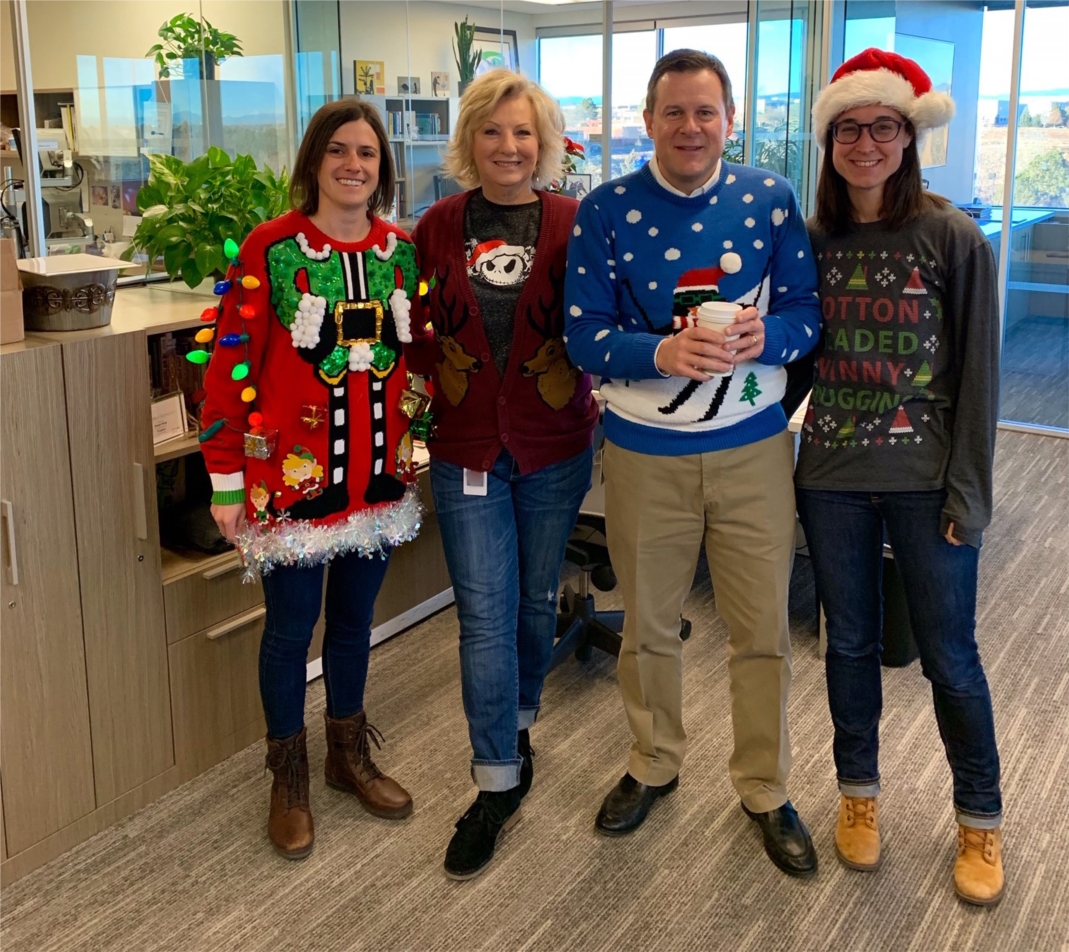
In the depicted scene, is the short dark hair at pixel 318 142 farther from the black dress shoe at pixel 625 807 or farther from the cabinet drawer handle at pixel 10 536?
the black dress shoe at pixel 625 807

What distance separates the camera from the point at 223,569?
2.55 meters

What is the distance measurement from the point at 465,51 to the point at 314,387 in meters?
3.84

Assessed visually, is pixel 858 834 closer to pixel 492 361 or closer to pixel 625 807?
pixel 625 807

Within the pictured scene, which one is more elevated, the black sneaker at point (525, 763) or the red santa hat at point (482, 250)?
the red santa hat at point (482, 250)

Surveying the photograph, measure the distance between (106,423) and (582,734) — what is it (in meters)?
1.39

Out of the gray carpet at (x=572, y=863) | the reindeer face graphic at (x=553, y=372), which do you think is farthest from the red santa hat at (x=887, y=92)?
the gray carpet at (x=572, y=863)

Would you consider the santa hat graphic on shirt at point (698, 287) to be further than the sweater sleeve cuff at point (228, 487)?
No

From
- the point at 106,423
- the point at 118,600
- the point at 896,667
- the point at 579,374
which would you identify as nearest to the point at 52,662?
the point at 118,600

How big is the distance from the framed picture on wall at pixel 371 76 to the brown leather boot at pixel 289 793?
150 inches

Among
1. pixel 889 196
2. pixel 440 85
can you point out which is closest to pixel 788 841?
pixel 889 196

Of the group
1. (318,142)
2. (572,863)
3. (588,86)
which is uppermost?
(588,86)

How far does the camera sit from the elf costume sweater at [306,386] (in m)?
2.00

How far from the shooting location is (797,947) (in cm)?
200

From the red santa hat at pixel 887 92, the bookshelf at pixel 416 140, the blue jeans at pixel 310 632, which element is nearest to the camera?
the red santa hat at pixel 887 92
